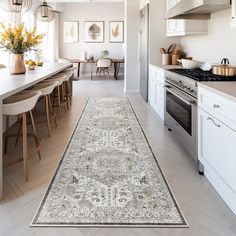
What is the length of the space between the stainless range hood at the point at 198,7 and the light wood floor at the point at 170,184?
167 centimetres

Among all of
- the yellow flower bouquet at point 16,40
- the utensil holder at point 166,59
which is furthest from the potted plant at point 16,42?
the utensil holder at point 166,59

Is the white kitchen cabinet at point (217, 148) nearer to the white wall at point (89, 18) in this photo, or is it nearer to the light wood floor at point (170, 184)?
the light wood floor at point (170, 184)

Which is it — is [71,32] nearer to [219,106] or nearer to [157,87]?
[157,87]

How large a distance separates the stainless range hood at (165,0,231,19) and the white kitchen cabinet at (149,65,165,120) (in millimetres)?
928

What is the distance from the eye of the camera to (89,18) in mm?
12469

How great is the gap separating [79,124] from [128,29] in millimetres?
4075

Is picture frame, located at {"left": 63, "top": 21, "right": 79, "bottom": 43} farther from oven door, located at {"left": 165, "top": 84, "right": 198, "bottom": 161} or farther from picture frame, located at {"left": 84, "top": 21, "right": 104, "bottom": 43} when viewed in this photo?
oven door, located at {"left": 165, "top": 84, "right": 198, "bottom": 161}

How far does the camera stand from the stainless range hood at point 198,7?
312 centimetres

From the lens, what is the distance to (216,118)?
2287 millimetres

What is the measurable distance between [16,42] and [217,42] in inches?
105

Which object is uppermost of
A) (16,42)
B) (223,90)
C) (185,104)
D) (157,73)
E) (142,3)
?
(142,3)

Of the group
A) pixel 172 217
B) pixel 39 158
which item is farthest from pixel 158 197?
pixel 39 158

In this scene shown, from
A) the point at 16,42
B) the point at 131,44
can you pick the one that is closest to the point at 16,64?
the point at 16,42

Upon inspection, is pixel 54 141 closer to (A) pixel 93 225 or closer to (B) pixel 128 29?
(A) pixel 93 225
